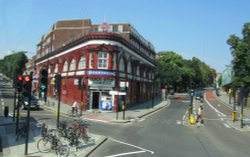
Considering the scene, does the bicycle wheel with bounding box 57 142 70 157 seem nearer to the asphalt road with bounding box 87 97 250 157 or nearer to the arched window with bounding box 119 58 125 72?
the asphalt road with bounding box 87 97 250 157

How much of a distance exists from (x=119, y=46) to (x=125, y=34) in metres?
11.7

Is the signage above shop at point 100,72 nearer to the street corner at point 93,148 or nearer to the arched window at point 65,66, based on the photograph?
the arched window at point 65,66

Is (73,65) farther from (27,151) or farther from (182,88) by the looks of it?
(182,88)

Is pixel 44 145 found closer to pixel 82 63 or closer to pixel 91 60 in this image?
pixel 91 60

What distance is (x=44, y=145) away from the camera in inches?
658

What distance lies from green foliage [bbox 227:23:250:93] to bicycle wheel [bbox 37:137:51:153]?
5050cm

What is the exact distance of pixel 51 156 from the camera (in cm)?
1504

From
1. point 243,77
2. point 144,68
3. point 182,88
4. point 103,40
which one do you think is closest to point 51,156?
point 103,40

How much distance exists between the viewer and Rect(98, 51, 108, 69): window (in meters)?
44.5

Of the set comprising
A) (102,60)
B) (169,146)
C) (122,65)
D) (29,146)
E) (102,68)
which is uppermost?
(102,60)

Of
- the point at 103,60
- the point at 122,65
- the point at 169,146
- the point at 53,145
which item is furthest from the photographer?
the point at 122,65

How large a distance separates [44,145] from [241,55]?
5343 cm

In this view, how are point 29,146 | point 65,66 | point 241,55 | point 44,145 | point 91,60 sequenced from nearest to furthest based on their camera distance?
point 44,145 → point 29,146 → point 91,60 → point 65,66 → point 241,55

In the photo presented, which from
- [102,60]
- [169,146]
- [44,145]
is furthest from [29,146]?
[102,60]
